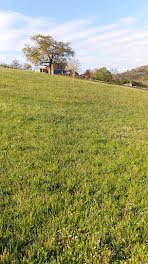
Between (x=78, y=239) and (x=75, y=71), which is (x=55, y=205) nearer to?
(x=78, y=239)

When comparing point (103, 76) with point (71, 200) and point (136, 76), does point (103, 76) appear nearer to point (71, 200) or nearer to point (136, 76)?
point (136, 76)

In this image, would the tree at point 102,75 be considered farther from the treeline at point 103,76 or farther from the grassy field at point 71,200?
the grassy field at point 71,200

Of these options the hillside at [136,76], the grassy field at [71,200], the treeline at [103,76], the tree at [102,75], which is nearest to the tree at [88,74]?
the treeline at [103,76]

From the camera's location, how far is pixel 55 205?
3.12 metres

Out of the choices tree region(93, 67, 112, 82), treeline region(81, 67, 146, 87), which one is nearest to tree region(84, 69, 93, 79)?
treeline region(81, 67, 146, 87)

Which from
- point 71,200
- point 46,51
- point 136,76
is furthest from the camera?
point 136,76

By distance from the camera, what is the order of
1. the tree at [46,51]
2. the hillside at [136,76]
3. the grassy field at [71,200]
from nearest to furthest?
the grassy field at [71,200]
the tree at [46,51]
the hillside at [136,76]

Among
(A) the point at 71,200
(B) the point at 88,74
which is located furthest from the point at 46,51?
(A) the point at 71,200

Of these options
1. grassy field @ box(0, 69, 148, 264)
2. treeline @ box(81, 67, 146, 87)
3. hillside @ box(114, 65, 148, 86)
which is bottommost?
grassy field @ box(0, 69, 148, 264)

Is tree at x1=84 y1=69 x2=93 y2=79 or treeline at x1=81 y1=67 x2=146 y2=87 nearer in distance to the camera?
tree at x1=84 y1=69 x2=93 y2=79

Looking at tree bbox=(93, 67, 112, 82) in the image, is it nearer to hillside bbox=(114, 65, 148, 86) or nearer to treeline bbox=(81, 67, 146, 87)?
treeline bbox=(81, 67, 146, 87)

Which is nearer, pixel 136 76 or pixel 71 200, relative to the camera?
→ pixel 71 200

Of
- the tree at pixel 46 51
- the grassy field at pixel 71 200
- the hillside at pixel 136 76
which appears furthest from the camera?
the hillside at pixel 136 76

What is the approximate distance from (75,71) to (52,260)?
69.9 metres
